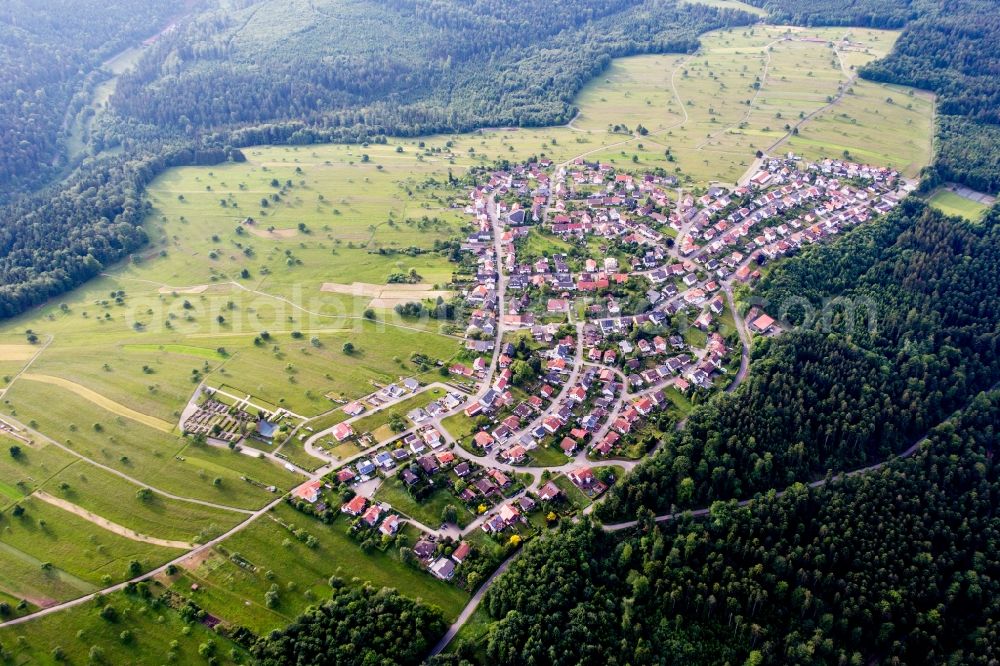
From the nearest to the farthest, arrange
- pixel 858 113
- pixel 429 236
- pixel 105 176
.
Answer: pixel 429 236
pixel 105 176
pixel 858 113

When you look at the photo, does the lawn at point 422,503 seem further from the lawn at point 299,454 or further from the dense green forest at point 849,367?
the dense green forest at point 849,367

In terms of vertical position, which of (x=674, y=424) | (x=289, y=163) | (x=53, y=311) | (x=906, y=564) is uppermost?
(x=289, y=163)

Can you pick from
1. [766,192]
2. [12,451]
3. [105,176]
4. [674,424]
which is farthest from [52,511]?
[766,192]

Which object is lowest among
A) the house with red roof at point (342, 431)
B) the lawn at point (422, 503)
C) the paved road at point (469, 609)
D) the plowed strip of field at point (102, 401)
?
the paved road at point (469, 609)

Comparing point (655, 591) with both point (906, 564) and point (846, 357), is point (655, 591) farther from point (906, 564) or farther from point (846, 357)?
point (846, 357)

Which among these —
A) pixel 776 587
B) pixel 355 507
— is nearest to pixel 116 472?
pixel 355 507

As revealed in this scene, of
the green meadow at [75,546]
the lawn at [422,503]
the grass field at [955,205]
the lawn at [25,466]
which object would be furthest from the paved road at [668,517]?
the lawn at [25,466]

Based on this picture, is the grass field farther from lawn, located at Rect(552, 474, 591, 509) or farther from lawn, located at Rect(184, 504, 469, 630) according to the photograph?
lawn, located at Rect(184, 504, 469, 630)
